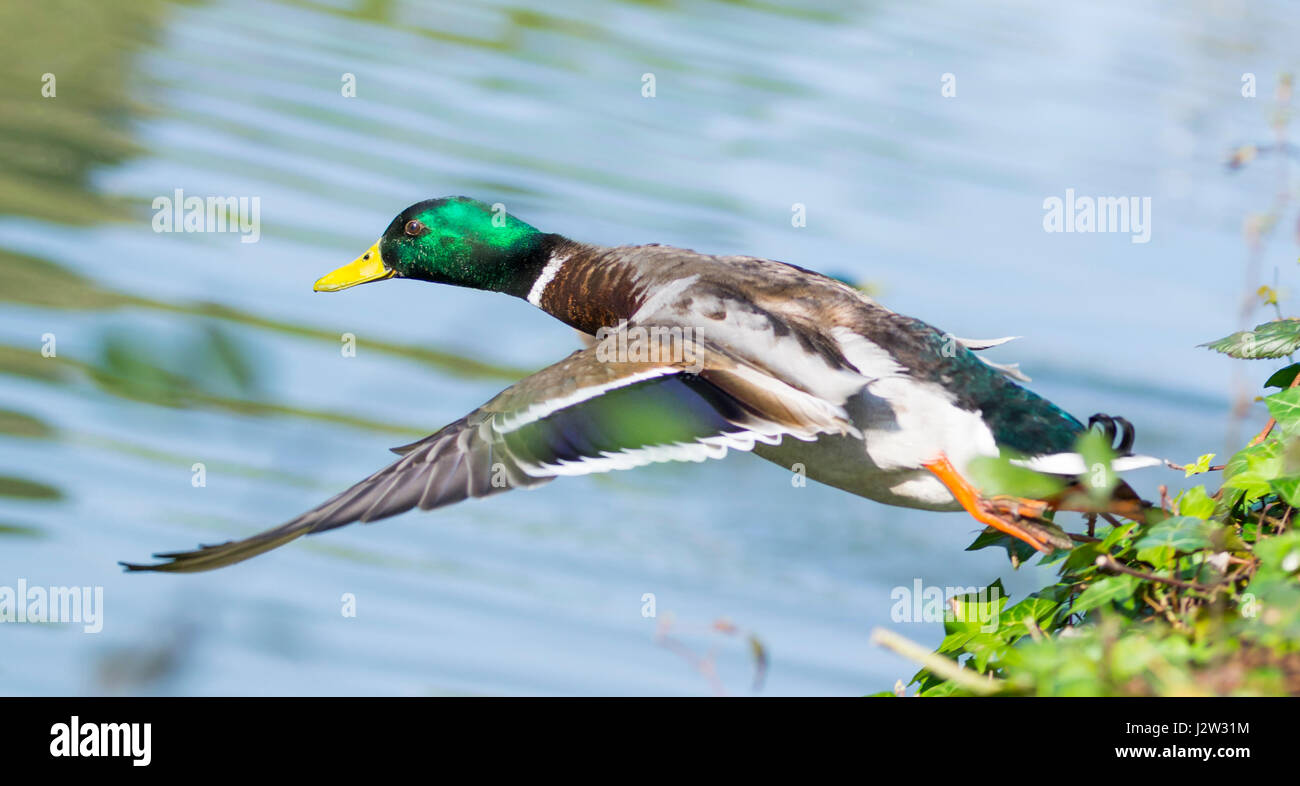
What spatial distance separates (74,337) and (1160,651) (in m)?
4.61

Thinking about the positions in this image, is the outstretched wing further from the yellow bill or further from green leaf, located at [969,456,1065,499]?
the yellow bill

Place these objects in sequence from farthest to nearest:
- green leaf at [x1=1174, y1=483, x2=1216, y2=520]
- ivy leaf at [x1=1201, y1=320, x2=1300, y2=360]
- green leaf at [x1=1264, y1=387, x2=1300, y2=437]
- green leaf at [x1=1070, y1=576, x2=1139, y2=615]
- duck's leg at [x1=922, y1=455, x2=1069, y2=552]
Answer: duck's leg at [x1=922, y1=455, x2=1069, y2=552]
ivy leaf at [x1=1201, y1=320, x2=1300, y2=360]
green leaf at [x1=1264, y1=387, x2=1300, y2=437]
green leaf at [x1=1174, y1=483, x2=1216, y2=520]
green leaf at [x1=1070, y1=576, x2=1139, y2=615]

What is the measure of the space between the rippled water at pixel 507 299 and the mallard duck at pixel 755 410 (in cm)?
33

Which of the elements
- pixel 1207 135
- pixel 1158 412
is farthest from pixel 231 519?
pixel 1207 135

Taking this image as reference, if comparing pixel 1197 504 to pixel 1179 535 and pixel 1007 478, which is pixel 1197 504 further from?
pixel 1007 478

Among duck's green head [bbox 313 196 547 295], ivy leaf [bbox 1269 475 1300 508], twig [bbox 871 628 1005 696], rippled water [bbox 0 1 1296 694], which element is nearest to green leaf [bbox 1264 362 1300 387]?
ivy leaf [bbox 1269 475 1300 508]

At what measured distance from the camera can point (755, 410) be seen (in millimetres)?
2588

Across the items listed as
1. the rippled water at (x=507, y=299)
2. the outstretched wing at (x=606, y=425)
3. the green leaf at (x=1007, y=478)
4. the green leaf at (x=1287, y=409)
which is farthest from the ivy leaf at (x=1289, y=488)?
the rippled water at (x=507, y=299)

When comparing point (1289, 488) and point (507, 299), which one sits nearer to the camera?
point (1289, 488)

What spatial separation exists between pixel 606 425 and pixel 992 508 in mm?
755

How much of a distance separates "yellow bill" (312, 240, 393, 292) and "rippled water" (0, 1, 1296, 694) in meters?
0.41

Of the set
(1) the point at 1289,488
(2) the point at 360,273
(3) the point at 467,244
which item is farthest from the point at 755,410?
(2) the point at 360,273

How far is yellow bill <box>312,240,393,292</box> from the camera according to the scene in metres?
4.11
